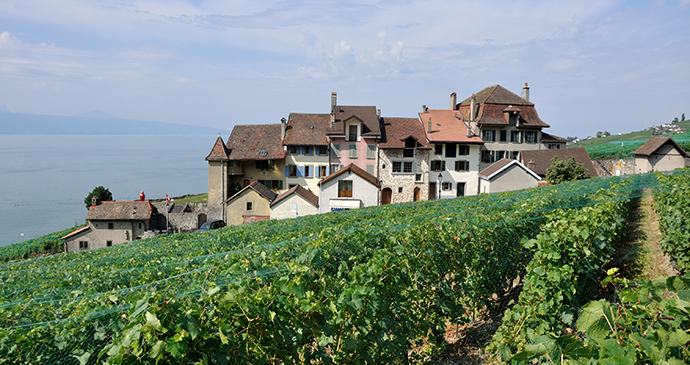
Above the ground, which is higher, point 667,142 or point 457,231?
point 667,142

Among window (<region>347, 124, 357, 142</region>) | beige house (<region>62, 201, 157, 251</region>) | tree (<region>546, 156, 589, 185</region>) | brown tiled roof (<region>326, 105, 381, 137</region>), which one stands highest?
brown tiled roof (<region>326, 105, 381, 137</region>)

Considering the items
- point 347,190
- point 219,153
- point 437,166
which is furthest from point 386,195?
point 219,153

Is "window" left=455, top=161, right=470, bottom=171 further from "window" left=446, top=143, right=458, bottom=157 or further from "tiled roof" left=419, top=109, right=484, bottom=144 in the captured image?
"tiled roof" left=419, top=109, right=484, bottom=144

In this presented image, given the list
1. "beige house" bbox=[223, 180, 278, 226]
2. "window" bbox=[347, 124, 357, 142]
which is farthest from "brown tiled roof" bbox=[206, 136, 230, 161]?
"window" bbox=[347, 124, 357, 142]

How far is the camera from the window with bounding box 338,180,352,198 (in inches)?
1480

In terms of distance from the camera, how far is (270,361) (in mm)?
3715

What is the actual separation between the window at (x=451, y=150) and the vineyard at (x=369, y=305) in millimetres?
34409

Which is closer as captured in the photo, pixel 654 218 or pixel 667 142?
pixel 654 218

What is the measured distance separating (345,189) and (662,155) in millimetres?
31576

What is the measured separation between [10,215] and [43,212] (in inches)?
215

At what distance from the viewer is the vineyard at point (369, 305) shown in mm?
2896

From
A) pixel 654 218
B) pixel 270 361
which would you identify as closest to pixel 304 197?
pixel 654 218

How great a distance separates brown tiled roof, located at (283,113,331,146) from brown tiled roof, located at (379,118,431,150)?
19.7 feet

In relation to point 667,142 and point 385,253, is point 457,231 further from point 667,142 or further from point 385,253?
point 667,142
